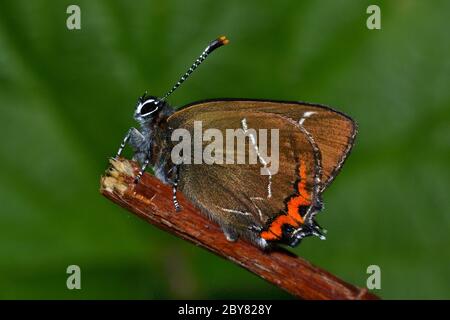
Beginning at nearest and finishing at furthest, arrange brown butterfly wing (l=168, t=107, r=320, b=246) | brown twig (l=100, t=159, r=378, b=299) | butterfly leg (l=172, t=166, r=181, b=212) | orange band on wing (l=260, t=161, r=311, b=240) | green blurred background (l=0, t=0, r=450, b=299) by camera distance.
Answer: brown twig (l=100, t=159, r=378, b=299) < butterfly leg (l=172, t=166, r=181, b=212) < orange band on wing (l=260, t=161, r=311, b=240) < brown butterfly wing (l=168, t=107, r=320, b=246) < green blurred background (l=0, t=0, r=450, b=299)

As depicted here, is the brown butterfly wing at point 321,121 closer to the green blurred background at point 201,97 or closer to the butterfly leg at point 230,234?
the butterfly leg at point 230,234

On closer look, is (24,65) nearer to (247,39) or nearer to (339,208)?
(247,39)

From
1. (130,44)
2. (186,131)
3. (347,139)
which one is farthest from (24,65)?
(347,139)

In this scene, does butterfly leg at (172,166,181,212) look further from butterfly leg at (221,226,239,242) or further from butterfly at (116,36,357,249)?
butterfly leg at (221,226,239,242)

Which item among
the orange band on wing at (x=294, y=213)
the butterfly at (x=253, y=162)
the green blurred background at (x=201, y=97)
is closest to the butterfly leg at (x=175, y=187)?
the butterfly at (x=253, y=162)

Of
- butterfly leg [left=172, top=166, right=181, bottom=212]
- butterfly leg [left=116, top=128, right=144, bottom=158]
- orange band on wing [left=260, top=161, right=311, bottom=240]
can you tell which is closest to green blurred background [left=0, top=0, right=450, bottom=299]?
butterfly leg [left=116, top=128, right=144, bottom=158]
